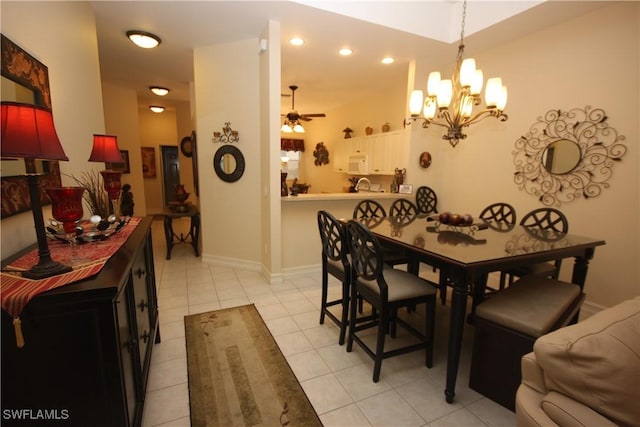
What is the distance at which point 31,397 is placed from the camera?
103cm

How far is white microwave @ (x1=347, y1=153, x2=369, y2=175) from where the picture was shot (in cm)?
573

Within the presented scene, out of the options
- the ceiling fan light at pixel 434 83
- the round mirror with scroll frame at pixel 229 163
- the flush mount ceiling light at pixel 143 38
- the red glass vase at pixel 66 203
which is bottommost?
the red glass vase at pixel 66 203

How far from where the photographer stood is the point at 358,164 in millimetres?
5961

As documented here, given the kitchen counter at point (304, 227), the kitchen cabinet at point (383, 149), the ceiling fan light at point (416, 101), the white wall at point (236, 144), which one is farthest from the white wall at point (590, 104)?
the white wall at point (236, 144)

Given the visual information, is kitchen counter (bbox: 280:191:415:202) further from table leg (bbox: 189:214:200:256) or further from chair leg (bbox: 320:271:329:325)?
table leg (bbox: 189:214:200:256)

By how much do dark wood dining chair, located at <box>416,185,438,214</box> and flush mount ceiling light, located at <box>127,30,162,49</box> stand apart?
3.92 meters

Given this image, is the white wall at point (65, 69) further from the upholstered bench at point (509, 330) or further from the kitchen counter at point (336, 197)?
the upholstered bench at point (509, 330)

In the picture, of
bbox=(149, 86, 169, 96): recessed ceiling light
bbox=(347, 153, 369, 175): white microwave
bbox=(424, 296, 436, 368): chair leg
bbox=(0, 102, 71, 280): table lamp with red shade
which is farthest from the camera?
bbox=(347, 153, 369, 175): white microwave

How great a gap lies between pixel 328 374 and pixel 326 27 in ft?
10.9

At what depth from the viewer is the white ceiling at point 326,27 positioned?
2.82 metres

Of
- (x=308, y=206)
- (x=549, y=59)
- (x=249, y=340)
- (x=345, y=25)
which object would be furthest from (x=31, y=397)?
(x=549, y=59)

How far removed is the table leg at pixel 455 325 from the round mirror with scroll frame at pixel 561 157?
2.36 meters

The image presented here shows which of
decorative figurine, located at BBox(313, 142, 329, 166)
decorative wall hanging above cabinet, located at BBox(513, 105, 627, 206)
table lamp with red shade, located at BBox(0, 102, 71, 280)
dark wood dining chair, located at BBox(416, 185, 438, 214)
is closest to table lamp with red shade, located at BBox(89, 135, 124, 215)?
table lamp with red shade, located at BBox(0, 102, 71, 280)

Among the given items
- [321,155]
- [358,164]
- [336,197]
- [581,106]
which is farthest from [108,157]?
[321,155]
